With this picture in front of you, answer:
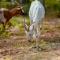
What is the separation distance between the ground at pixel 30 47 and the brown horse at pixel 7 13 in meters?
0.37

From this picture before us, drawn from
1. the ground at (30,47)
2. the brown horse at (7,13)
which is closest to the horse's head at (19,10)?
the brown horse at (7,13)

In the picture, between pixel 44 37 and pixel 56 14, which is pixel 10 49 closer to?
pixel 44 37

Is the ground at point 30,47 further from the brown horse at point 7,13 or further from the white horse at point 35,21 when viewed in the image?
the brown horse at point 7,13

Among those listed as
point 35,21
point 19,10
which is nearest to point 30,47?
point 35,21

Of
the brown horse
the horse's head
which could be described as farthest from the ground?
the horse's head

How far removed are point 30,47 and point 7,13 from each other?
1.26 m

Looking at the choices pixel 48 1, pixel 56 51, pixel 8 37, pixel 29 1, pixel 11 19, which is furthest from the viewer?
pixel 48 1

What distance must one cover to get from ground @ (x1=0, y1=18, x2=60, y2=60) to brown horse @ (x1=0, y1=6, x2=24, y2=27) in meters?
0.37

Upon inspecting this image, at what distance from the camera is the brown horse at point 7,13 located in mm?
6195

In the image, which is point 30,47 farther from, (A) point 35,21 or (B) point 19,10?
(B) point 19,10

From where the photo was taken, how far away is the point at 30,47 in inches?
211

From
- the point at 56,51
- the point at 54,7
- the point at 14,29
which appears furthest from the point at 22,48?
the point at 54,7

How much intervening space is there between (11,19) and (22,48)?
129 centimetres

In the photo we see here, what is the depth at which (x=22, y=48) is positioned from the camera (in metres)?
5.32
